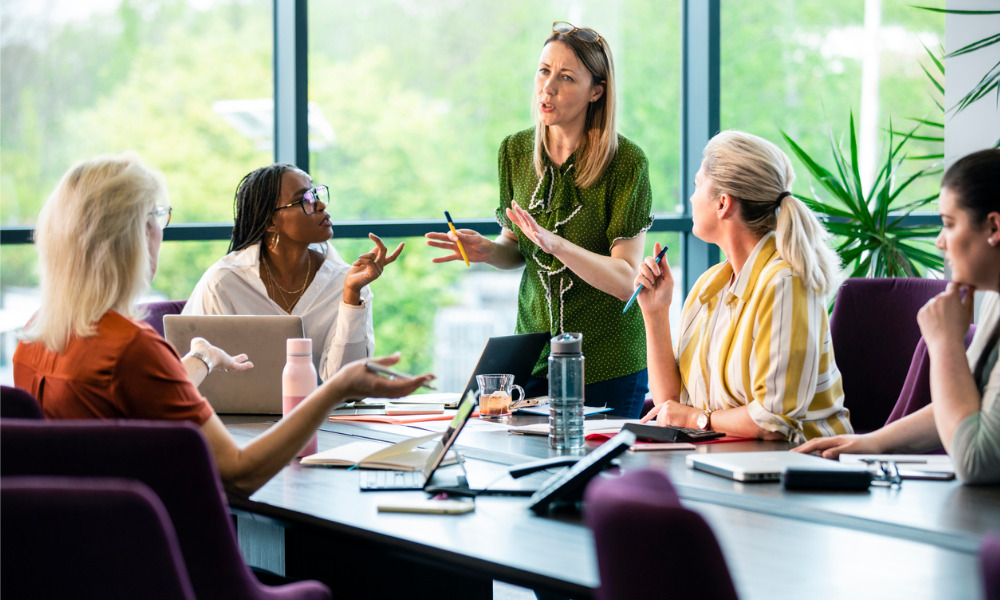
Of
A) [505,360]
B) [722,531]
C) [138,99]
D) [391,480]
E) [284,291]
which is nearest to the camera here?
[722,531]

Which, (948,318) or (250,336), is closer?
(948,318)

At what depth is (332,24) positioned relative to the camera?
7.05 meters

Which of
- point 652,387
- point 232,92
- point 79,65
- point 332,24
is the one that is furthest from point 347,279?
point 332,24

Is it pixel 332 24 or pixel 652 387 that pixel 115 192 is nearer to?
pixel 652 387

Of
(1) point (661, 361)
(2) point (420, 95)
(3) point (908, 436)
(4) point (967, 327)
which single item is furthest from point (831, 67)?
(4) point (967, 327)

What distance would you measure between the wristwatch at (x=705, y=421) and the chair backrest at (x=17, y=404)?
4.65 ft

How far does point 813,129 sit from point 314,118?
341 cm

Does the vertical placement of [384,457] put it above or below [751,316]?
below

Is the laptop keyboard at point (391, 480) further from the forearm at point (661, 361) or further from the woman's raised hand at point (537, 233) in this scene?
the woman's raised hand at point (537, 233)

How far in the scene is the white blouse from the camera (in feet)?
8.99

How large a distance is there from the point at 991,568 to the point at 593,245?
218 cm

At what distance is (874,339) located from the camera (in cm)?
298

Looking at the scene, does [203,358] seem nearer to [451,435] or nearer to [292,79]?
[451,435]

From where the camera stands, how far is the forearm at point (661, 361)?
2508 mm
